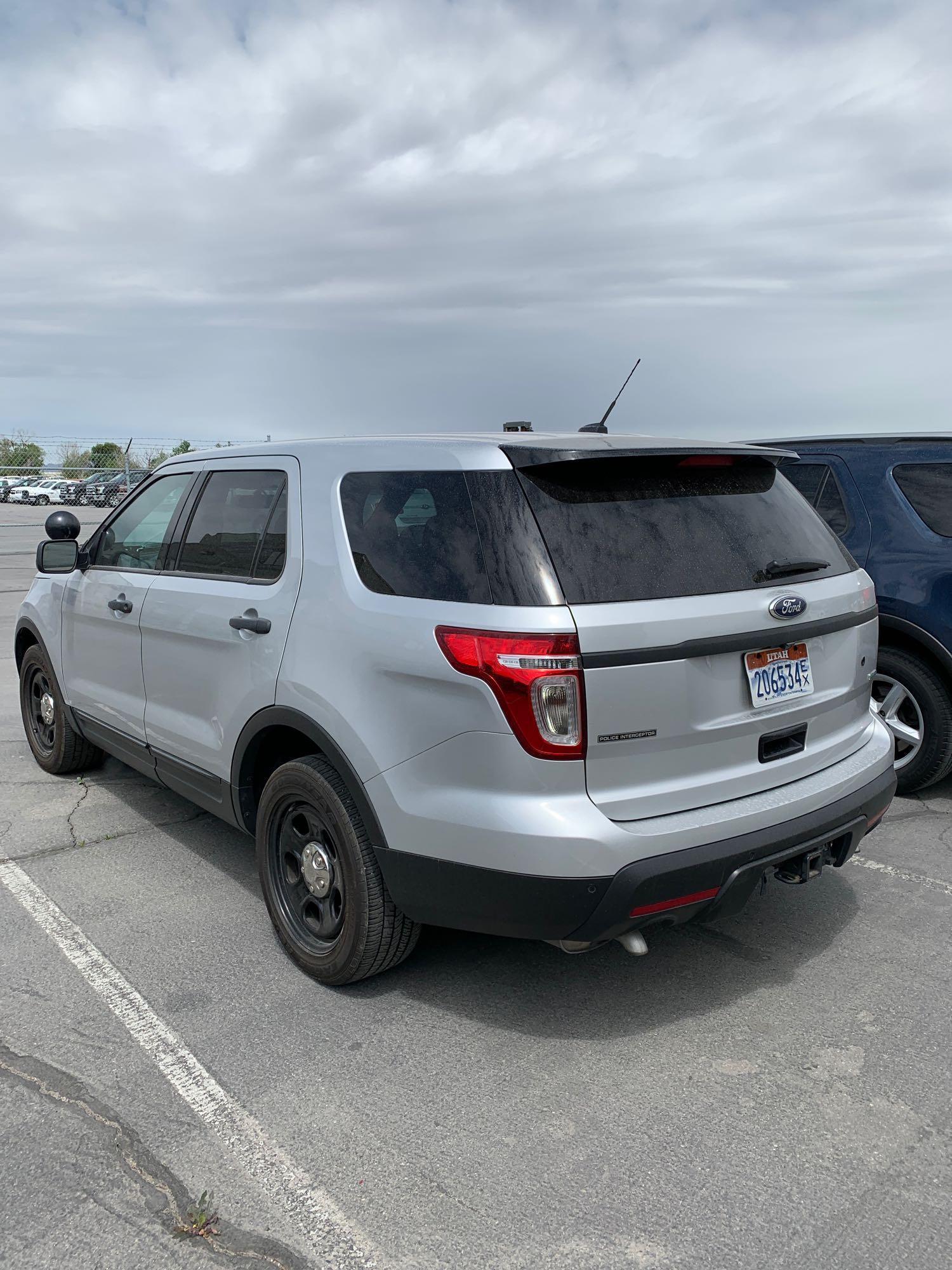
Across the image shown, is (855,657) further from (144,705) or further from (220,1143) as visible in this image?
(144,705)

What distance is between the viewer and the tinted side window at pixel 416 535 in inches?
112

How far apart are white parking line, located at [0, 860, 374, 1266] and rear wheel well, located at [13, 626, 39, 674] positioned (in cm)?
223

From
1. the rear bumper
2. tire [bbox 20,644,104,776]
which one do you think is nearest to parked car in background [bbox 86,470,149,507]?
tire [bbox 20,644,104,776]

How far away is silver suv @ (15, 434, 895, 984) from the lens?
8.82 feet

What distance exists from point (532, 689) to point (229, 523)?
71.5 inches

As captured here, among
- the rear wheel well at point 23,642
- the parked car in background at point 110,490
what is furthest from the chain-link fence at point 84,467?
the rear wheel well at point 23,642

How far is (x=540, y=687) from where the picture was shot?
264cm

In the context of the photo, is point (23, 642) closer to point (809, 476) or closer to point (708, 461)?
point (708, 461)

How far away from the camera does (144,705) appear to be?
14.5 ft

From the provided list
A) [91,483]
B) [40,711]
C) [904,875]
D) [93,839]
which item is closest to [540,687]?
[904,875]

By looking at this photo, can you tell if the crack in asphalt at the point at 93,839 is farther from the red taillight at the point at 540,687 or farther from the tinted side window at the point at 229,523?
the red taillight at the point at 540,687

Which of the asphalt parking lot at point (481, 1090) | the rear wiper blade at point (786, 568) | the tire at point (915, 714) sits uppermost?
the rear wiper blade at point (786, 568)

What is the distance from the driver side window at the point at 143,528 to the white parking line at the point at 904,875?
10.7 ft

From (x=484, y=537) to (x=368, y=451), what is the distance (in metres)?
0.73
